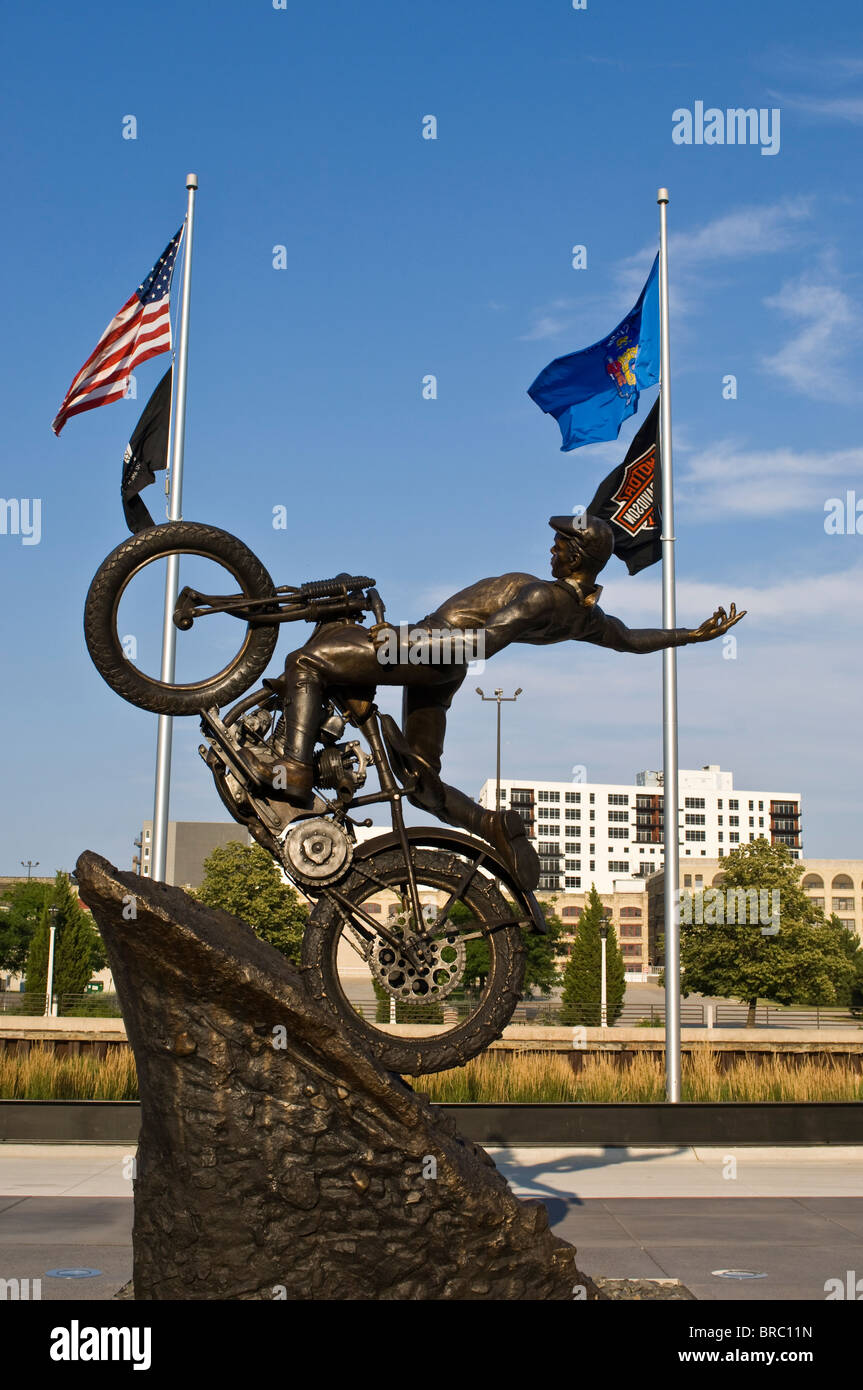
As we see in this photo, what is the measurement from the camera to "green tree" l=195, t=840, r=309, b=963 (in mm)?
36750

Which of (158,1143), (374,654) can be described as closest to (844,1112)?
(374,654)

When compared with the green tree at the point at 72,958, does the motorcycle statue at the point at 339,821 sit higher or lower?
higher

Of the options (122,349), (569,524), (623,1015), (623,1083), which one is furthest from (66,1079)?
(623,1015)

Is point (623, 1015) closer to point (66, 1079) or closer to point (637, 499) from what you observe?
point (637, 499)

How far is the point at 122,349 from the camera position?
49.8ft

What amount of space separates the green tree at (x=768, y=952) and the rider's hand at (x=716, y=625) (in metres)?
31.1

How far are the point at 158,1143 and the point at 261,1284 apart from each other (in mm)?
743

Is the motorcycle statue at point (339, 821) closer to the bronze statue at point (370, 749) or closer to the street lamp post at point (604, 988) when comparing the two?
the bronze statue at point (370, 749)

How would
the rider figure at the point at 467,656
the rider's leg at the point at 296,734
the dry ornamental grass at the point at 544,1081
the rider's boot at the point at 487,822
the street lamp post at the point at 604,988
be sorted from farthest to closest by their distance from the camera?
1. the street lamp post at the point at 604,988
2. the dry ornamental grass at the point at 544,1081
3. the rider's boot at the point at 487,822
4. the rider figure at the point at 467,656
5. the rider's leg at the point at 296,734

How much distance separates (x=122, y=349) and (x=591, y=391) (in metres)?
5.90

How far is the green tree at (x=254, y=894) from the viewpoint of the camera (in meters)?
36.8

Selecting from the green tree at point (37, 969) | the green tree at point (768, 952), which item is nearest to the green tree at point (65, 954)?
the green tree at point (37, 969)

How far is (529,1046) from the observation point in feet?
60.2

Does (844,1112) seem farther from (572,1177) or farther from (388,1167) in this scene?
(388,1167)
